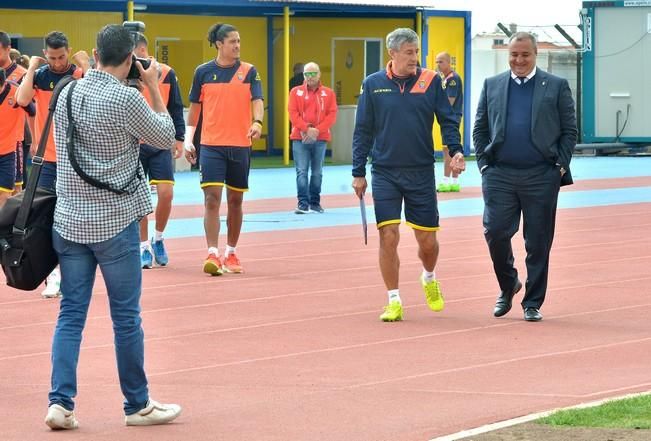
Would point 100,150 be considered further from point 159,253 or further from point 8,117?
point 159,253

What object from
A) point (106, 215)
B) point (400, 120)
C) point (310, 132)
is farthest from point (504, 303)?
point (310, 132)

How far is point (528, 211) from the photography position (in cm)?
1088

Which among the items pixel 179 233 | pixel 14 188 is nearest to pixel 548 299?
pixel 14 188

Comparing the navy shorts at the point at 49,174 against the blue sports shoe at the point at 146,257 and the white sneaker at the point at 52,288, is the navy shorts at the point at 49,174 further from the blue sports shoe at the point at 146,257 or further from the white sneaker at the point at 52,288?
the blue sports shoe at the point at 146,257

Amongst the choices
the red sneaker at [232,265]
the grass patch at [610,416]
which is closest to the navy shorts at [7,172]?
the red sneaker at [232,265]

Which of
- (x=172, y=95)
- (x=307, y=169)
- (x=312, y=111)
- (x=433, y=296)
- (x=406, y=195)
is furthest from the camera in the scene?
(x=312, y=111)

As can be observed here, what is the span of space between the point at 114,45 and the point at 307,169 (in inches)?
540

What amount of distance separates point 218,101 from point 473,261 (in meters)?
2.95

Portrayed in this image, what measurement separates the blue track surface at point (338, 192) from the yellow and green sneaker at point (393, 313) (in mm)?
6911

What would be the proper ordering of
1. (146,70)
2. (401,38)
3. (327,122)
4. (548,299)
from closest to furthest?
(146,70) → (401,38) → (548,299) → (327,122)

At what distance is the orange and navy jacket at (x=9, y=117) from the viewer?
41.6 ft

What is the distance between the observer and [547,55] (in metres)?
37.9

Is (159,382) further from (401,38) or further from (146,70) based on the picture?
(401,38)

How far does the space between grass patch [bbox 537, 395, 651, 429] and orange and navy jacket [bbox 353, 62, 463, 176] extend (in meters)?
3.78
